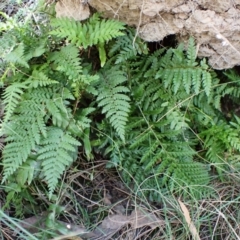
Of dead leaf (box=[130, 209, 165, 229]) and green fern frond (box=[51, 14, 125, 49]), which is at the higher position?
green fern frond (box=[51, 14, 125, 49])

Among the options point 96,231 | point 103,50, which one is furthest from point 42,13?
point 96,231

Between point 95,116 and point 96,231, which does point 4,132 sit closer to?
point 95,116

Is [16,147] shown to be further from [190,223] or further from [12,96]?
[190,223]

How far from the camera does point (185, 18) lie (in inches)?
91.0

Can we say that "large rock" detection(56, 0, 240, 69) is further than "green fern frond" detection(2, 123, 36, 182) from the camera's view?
Yes

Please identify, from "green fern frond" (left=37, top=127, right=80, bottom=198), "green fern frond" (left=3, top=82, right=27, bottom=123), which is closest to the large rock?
"green fern frond" (left=3, top=82, right=27, bottom=123)

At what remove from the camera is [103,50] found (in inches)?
90.7

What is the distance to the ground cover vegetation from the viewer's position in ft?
7.15

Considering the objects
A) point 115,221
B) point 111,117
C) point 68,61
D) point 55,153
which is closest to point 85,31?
point 68,61

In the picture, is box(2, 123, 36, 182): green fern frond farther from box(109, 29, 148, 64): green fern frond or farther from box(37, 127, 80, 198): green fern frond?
box(109, 29, 148, 64): green fern frond

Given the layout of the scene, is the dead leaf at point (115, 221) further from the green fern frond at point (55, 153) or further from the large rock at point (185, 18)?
the large rock at point (185, 18)

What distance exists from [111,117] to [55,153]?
330mm

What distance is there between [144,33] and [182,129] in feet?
1.80

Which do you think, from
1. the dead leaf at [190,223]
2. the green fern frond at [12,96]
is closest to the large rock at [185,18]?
the green fern frond at [12,96]
